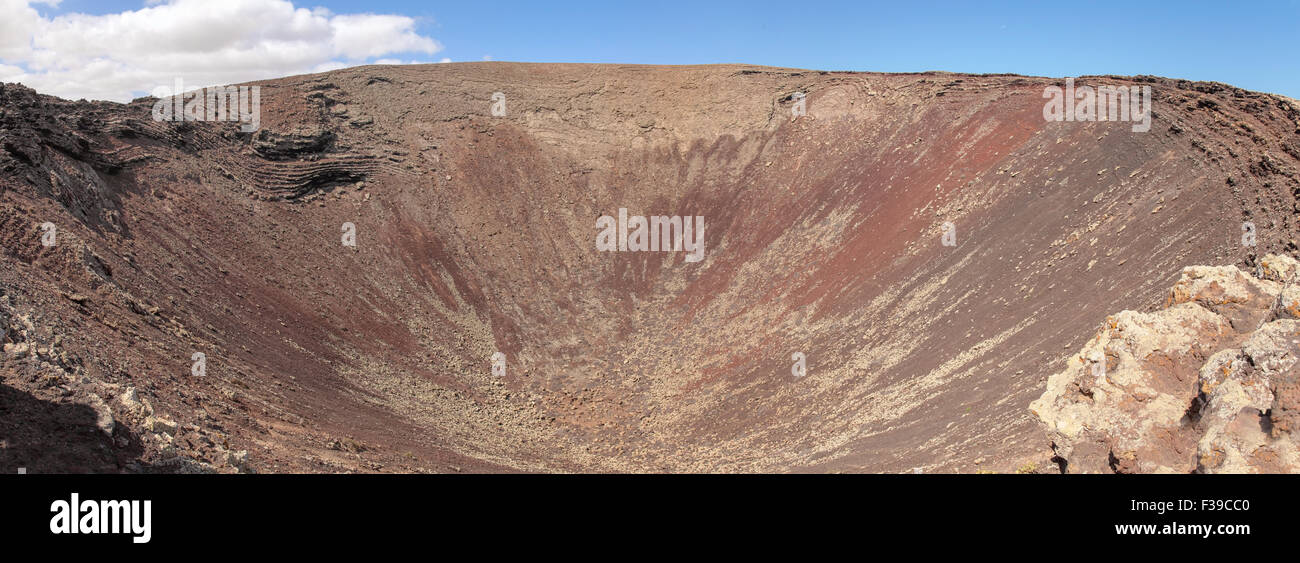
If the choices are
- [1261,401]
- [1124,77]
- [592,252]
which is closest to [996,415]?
[1261,401]

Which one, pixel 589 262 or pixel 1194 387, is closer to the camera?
pixel 1194 387

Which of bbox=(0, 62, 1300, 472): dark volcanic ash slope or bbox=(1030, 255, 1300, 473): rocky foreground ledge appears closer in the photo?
bbox=(1030, 255, 1300, 473): rocky foreground ledge

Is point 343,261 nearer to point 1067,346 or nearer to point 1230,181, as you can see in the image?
point 1067,346

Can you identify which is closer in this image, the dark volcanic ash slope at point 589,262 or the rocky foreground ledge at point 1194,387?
the rocky foreground ledge at point 1194,387

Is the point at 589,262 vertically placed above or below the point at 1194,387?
above
